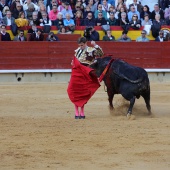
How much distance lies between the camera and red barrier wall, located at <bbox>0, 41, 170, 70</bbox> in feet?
54.2

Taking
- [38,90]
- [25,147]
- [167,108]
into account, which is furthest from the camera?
[38,90]

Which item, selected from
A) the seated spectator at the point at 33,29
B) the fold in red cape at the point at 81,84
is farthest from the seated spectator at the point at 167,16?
the fold in red cape at the point at 81,84

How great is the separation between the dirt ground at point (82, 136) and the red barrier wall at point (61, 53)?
12.9ft

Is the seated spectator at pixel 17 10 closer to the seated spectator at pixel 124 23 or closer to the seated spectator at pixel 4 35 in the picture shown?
the seated spectator at pixel 4 35

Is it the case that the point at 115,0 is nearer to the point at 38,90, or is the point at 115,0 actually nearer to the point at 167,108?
the point at 38,90

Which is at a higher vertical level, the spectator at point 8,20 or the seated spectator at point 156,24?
the spectator at point 8,20

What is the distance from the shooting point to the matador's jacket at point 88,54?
9.85 metres

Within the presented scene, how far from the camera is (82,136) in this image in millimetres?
8320

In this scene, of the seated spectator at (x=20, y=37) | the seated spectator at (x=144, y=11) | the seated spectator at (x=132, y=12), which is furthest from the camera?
the seated spectator at (x=144, y=11)

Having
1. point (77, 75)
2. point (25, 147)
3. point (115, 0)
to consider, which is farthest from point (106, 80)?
point (115, 0)

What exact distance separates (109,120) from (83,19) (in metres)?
7.13

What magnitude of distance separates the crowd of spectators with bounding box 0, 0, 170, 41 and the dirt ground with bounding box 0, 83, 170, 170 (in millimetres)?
3917

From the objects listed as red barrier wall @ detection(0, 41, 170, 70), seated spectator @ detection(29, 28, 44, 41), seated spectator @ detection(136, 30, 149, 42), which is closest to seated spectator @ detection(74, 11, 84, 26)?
red barrier wall @ detection(0, 41, 170, 70)

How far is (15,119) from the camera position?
9953 mm
